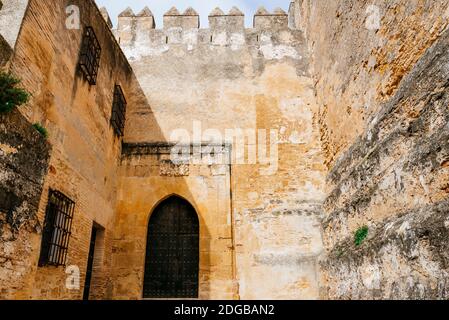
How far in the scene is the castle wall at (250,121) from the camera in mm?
6973

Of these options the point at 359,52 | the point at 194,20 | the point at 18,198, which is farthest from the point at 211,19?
the point at 18,198

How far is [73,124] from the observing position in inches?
224

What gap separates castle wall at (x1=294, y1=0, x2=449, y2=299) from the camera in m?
3.39

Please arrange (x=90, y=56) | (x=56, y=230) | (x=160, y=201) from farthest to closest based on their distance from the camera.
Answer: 1. (x=160, y=201)
2. (x=90, y=56)
3. (x=56, y=230)

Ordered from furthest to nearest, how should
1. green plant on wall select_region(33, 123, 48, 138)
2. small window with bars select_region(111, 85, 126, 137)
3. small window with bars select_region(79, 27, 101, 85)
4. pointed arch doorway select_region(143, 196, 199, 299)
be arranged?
small window with bars select_region(111, 85, 126, 137) < pointed arch doorway select_region(143, 196, 199, 299) < small window with bars select_region(79, 27, 101, 85) < green plant on wall select_region(33, 123, 48, 138)

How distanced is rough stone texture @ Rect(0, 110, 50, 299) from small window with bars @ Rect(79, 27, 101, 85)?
2.08 meters

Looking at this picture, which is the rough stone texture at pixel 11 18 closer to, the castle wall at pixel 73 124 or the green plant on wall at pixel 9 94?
the castle wall at pixel 73 124

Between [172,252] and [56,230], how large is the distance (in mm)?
2753

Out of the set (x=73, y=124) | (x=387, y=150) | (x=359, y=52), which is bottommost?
(x=387, y=150)

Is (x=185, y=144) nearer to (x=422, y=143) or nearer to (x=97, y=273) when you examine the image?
(x=97, y=273)

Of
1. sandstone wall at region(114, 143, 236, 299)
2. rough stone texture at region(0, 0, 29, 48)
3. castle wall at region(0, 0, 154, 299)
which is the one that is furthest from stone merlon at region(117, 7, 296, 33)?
rough stone texture at region(0, 0, 29, 48)

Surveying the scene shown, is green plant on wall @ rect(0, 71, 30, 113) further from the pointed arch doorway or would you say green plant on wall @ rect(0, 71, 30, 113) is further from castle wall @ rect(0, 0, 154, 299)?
the pointed arch doorway

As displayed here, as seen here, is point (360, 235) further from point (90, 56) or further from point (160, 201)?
point (90, 56)
